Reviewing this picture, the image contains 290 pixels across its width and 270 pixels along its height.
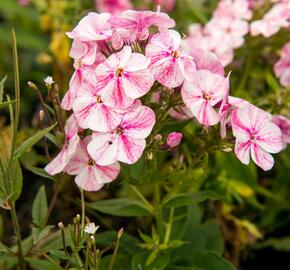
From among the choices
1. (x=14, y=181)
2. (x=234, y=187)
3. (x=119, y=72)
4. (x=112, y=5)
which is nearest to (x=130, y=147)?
(x=119, y=72)

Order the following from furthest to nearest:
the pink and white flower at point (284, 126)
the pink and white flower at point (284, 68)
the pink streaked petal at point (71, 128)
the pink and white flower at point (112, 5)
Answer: the pink and white flower at point (112, 5) < the pink and white flower at point (284, 68) < the pink and white flower at point (284, 126) < the pink streaked petal at point (71, 128)

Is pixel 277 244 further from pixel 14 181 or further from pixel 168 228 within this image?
pixel 14 181

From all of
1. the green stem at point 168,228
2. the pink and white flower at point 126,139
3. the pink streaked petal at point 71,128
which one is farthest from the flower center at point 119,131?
the green stem at point 168,228

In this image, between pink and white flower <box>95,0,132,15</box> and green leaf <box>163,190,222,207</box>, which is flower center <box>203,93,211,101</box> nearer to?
green leaf <box>163,190,222,207</box>

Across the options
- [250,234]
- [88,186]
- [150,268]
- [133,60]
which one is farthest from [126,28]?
[250,234]

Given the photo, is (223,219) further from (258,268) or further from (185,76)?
(185,76)

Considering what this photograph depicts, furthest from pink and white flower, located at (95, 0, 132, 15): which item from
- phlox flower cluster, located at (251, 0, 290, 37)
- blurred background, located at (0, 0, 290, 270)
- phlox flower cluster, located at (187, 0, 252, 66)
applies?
phlox flower cluster, located at (251, 0, 290, 37)

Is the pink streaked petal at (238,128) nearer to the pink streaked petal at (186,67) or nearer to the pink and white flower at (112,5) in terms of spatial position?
the pink streaked petal at (186,67)
